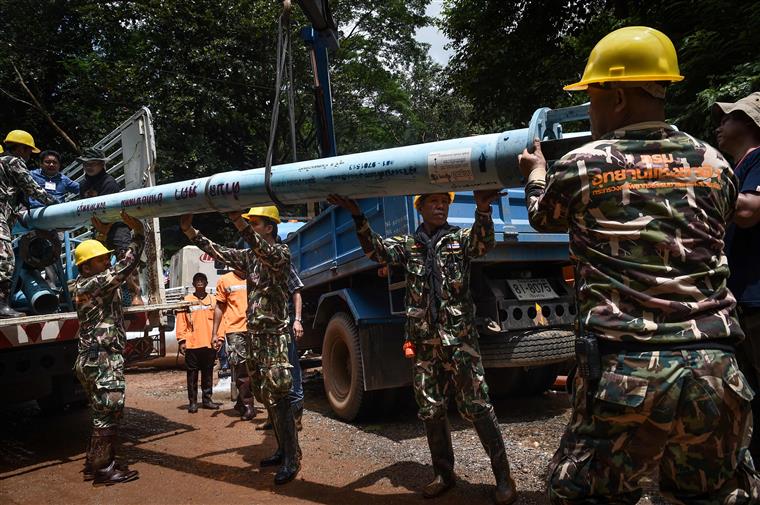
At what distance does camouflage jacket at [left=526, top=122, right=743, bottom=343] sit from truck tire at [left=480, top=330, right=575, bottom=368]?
2614mm

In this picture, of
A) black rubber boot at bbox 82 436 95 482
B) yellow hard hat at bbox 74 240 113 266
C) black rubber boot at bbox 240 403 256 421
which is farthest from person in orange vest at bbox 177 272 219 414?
yellow hard hat at bbox 74 240 113 266

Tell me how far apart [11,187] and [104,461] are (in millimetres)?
2436

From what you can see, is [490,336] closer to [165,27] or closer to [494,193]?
[494,193]

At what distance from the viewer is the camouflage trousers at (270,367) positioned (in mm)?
4172

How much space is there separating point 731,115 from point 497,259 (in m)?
2.09

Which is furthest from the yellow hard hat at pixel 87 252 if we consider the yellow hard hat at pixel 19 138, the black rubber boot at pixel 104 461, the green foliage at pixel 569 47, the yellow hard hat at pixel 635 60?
the green foliage at pixel 569 47

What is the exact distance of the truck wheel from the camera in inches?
212

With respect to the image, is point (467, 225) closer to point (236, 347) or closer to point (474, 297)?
point (474, 297)

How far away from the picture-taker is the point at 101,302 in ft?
14.3

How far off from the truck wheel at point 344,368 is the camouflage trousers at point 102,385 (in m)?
1.92

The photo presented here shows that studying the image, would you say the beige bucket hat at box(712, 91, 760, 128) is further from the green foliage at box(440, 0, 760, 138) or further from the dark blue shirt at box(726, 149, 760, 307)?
the green foliage at box(440, 0, 760, 138)

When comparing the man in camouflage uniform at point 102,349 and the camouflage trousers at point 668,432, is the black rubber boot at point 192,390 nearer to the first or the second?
the man in camouflage uniform at point 102,349

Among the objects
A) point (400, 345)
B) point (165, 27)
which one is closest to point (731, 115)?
point (400, 345)

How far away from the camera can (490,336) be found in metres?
4.55
